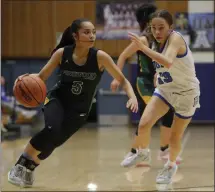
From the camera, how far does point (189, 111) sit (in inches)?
179

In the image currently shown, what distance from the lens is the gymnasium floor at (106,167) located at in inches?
211

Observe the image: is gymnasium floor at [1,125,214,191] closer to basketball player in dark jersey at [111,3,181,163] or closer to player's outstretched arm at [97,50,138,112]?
basketball player in dark jersey at [111,3,181,163]

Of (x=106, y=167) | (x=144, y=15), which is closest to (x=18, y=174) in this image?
(x=144, y=15)

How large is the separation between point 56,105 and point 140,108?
6.08 feet

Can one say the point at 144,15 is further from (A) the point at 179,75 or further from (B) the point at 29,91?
(B) the point at 29,91

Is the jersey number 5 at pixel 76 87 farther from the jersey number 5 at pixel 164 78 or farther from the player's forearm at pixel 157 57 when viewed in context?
the jersey number 5 at pixel 164 78

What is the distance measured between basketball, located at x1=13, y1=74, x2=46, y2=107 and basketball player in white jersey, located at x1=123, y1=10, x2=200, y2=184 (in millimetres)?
739

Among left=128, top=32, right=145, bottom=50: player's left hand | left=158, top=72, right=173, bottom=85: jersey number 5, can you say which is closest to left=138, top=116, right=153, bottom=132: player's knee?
left=158, top=72, right=173, bottom=85: jersey number 5

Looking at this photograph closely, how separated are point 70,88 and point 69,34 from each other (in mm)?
454

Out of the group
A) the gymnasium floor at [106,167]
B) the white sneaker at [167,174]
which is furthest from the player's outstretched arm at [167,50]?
the gymnasium floor at [106,167]

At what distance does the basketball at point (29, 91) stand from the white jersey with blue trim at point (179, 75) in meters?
1.01

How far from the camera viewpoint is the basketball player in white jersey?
12.8 ft

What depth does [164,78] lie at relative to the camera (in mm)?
4367

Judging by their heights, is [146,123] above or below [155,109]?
below
